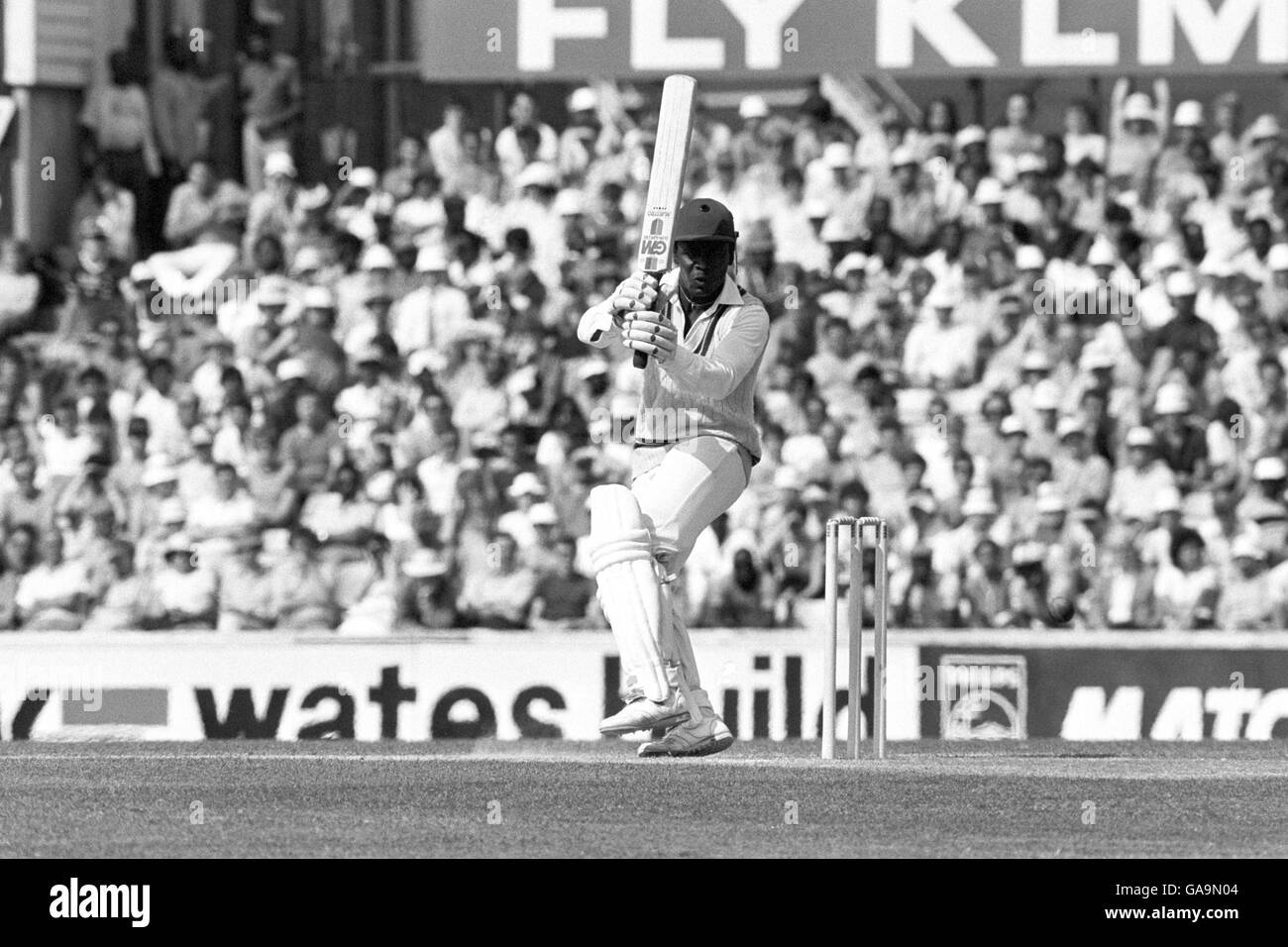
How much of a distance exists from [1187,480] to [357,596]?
203 inches

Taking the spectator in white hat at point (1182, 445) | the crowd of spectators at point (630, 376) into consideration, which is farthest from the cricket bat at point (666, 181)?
the spectator in white hat at point (1182, 445)

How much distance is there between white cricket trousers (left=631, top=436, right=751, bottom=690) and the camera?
1059 cm

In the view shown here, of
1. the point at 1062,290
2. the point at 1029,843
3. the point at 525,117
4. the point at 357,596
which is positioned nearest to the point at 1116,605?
the point at 1062,290

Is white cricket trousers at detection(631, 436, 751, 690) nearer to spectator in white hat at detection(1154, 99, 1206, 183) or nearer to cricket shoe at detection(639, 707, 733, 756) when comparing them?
cricket shoe at detection(639, 707, 733, 756)

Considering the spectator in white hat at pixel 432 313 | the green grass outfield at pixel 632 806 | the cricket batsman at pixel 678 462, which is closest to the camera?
the green grass outfield at pixel 632 806

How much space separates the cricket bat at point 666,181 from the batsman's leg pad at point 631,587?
628mm

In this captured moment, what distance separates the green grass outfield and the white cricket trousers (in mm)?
526

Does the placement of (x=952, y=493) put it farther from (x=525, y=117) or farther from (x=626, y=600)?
(x=626, y=600)

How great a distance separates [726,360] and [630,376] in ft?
24.1

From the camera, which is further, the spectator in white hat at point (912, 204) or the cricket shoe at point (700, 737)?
the spectator in white hat at point (912, 204)

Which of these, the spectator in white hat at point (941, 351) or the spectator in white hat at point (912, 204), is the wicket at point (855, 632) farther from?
the spectator in white hat at point (912, 204)

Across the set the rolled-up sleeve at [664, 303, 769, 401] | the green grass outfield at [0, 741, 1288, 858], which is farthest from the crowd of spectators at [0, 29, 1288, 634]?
the rolled-up sleeve at [664, 303, 769, 401]

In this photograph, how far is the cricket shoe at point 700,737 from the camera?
1080 centimetres

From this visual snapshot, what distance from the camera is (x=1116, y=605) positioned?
16.2 m
